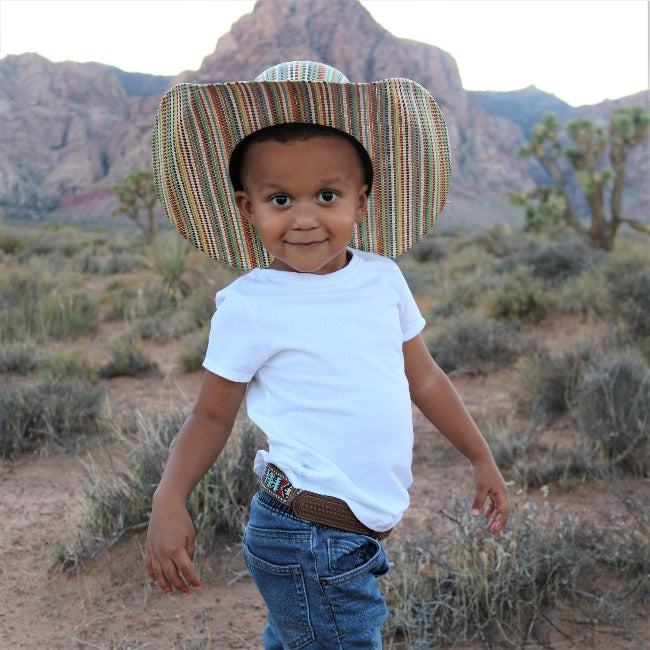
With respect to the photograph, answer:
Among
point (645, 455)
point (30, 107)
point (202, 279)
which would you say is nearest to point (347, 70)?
point (30, 107)

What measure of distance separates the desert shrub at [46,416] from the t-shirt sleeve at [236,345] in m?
3.39

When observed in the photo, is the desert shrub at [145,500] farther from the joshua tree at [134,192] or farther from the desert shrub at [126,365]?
the joshua tree at [134,192]

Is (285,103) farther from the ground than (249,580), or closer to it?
farther from the ground

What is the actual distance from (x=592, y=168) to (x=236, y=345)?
1763 cm

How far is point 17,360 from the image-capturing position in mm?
7199

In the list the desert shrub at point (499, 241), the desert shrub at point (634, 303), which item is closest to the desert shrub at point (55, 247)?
the desert shrub at point (499, 241)

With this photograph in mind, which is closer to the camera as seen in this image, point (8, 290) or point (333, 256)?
point (333, 256)

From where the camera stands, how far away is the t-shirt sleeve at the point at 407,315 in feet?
6.48

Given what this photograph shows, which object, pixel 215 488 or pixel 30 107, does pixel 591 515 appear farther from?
pixel 30 107

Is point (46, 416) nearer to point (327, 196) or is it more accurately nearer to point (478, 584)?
point (478, 584)

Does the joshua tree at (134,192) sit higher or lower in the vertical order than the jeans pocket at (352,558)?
lower

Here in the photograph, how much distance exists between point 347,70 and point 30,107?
1458 inches

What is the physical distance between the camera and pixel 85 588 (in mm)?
3283

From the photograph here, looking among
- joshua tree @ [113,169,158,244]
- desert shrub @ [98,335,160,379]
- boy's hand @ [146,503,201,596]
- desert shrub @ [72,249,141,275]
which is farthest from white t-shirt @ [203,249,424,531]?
joshua tree @ [113,169,158,244]
